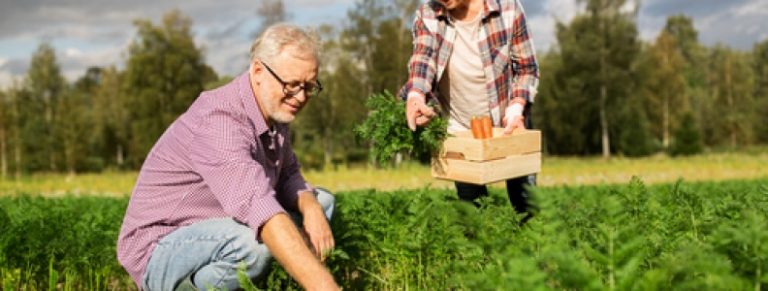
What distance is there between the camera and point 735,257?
1.99 meters

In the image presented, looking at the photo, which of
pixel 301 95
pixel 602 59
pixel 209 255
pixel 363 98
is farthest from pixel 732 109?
pixel 209 255

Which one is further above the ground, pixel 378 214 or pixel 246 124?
pixel 246 124

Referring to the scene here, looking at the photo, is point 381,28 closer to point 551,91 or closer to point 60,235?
point 551,91

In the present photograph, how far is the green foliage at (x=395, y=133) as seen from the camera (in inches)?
151

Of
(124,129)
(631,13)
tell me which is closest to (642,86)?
(631,13)

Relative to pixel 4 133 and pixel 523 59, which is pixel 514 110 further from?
pixel 4 133

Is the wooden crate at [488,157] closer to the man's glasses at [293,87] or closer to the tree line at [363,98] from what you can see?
the man's glasses at [293,87]

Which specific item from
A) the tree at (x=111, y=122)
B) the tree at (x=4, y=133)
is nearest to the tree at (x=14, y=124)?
the tree at (x=4, y=133)

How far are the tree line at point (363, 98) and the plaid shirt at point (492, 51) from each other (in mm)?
21473

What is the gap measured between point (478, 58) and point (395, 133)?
793 mm

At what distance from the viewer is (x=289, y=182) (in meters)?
3.63

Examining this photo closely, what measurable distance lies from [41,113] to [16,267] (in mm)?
35421

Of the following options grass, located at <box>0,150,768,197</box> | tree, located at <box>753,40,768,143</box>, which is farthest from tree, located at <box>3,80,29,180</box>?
tree, located at <box>753,40,768,143</box>

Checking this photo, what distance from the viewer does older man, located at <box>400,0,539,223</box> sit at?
13.3 ft
